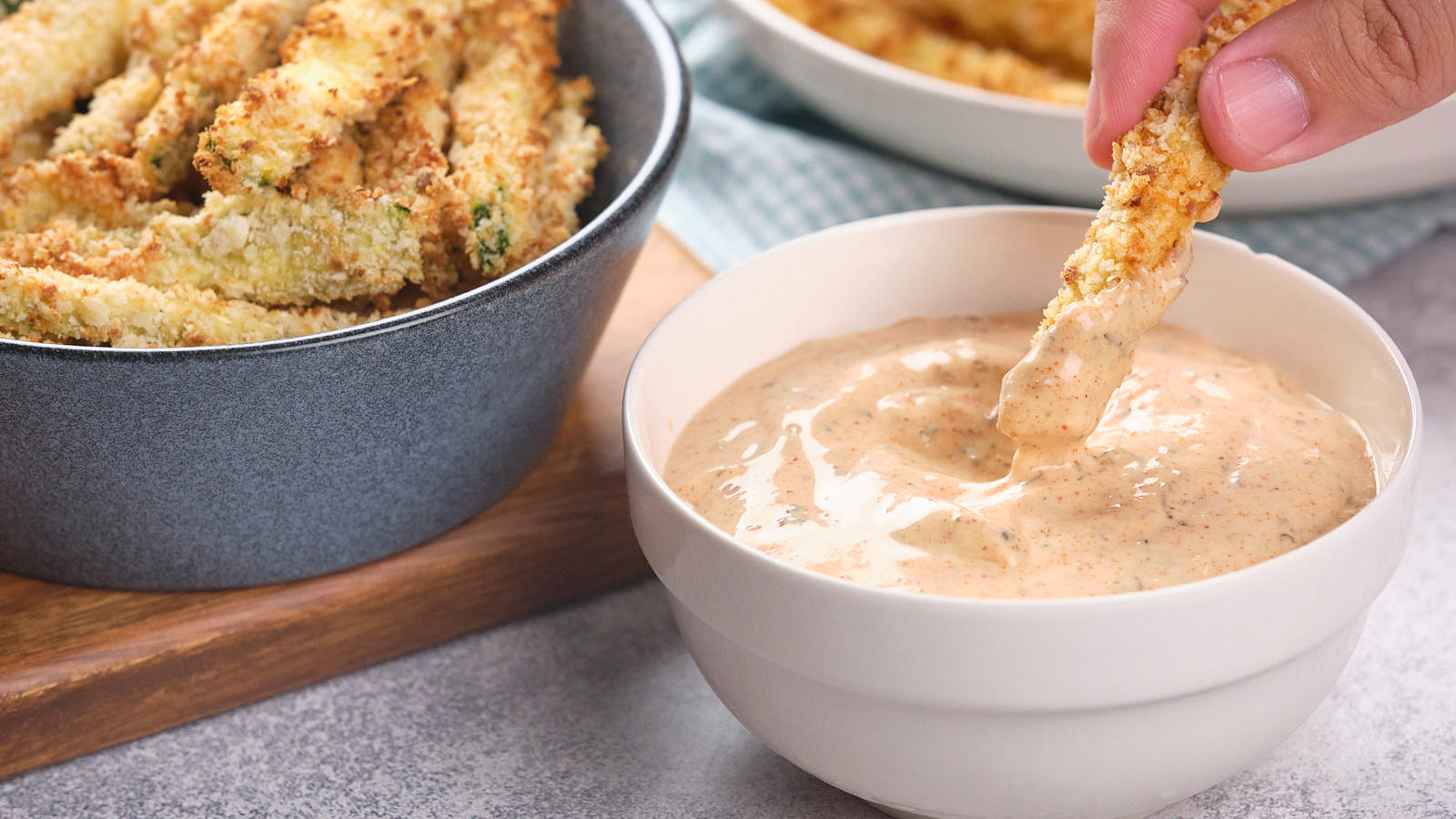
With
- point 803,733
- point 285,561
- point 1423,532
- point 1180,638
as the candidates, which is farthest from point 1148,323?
point 285,561

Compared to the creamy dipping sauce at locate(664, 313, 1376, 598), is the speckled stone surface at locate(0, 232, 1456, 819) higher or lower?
lower

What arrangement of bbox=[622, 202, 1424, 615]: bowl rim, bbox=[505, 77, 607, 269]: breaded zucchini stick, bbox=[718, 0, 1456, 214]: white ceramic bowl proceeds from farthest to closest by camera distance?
bbox=[718, 0, 1456, 214]: white ceramic bowl < bbox=[505, 77, 607, 269]: breaded zucchini stick < bbox=[622, 202, 1424, 615]: bowl rim

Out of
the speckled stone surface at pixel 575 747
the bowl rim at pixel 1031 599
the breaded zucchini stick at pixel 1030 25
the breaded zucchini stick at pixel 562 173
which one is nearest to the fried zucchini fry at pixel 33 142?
the breaded zucchini stick at pixel 562 173

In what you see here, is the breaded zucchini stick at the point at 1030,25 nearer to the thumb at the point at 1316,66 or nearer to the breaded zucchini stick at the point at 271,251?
the thumb at the point at 1316,66

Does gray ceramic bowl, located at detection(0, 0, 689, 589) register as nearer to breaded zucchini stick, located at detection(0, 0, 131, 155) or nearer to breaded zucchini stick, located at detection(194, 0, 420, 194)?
breaded zucchini stick, located at detection(194, 0, 420, 194)

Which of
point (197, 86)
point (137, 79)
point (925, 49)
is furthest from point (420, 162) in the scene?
point (925, 49)

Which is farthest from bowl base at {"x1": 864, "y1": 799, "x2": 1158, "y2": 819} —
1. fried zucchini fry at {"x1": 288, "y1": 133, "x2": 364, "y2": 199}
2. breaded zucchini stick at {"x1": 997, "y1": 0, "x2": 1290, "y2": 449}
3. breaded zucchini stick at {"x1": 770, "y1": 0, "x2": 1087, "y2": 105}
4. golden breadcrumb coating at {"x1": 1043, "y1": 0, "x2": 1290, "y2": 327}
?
breaded zucchini stick at {"x1": 770, "y1": 0, "x2": 1087, "y2": 105}

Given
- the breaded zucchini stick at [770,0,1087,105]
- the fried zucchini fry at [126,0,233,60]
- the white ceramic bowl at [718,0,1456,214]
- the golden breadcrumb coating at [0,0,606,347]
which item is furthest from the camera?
the breaded zucchini stick at [770,0,1087,105]
